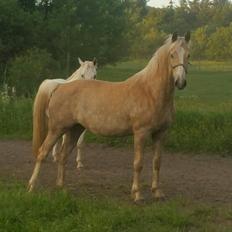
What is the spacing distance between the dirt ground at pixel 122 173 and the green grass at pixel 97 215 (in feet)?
2.90

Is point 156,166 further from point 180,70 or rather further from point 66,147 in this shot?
point 180,70

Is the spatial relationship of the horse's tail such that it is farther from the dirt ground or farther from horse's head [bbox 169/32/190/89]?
horse's head [bbox 169/32/190/89]

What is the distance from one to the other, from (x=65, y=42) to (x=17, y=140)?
16769 millimetres

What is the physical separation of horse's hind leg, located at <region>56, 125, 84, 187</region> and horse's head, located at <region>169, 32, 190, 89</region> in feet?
5.99

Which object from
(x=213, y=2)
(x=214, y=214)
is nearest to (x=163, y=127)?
(x=214, y=214)

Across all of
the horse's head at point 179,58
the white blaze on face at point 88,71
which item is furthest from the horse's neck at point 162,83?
the white blaze on face at point 88,71

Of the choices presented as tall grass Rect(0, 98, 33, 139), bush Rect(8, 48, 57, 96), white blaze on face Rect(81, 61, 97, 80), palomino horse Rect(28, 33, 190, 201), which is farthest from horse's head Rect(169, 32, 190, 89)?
bush Rect(8, 48, 57, 96)

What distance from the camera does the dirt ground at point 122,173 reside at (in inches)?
292

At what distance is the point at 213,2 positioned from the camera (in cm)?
9356

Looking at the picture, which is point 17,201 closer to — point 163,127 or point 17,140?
point 163,127

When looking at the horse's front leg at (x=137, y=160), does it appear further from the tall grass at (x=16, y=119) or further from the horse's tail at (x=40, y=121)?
the tall grass at (x=16, y=119)

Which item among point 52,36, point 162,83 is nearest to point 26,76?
point 52,36

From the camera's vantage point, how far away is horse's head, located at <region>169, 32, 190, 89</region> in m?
6.25

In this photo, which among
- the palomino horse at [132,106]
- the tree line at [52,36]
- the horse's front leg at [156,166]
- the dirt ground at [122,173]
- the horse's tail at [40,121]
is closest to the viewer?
the palomino horse at [132,106]
